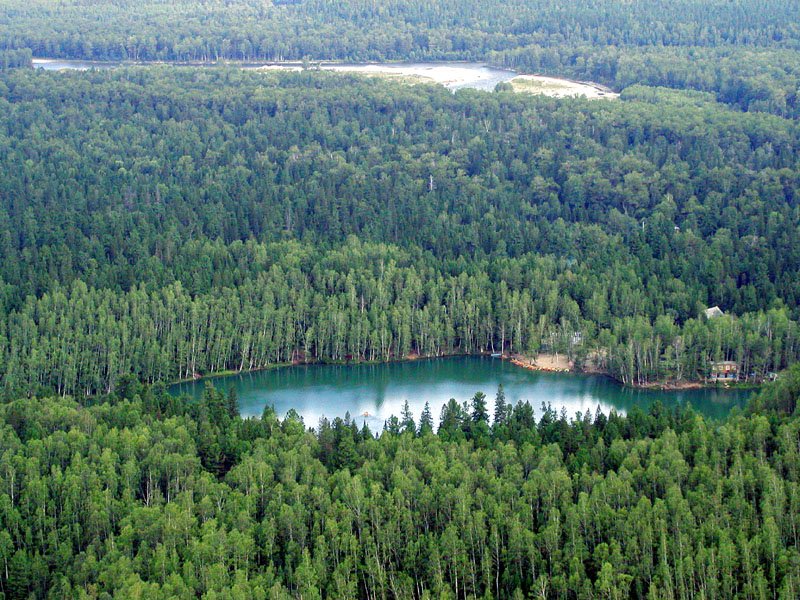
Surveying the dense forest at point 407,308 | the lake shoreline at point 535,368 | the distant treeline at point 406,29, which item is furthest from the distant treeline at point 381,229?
the distant treeline at point 406,29

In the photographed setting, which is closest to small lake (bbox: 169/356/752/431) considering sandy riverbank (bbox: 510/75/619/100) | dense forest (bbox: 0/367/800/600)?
dense forest (bbox: 0/367/800/600)

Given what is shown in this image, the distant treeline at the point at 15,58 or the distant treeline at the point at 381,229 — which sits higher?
the distant treeline at the point at 15,58

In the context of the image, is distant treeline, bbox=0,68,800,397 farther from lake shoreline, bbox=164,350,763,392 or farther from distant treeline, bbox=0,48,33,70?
distant treeline, bbox=0,48,33,70

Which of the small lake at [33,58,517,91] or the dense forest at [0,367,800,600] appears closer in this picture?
the dense forest at [0,367,800,600]

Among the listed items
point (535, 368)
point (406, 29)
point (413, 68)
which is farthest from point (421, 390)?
point (406, 29)

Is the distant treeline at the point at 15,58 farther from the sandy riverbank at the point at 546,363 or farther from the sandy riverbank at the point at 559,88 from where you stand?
the sandy riverbank at the point at 546,363

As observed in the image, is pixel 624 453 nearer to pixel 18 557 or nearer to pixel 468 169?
pixel 18 557
